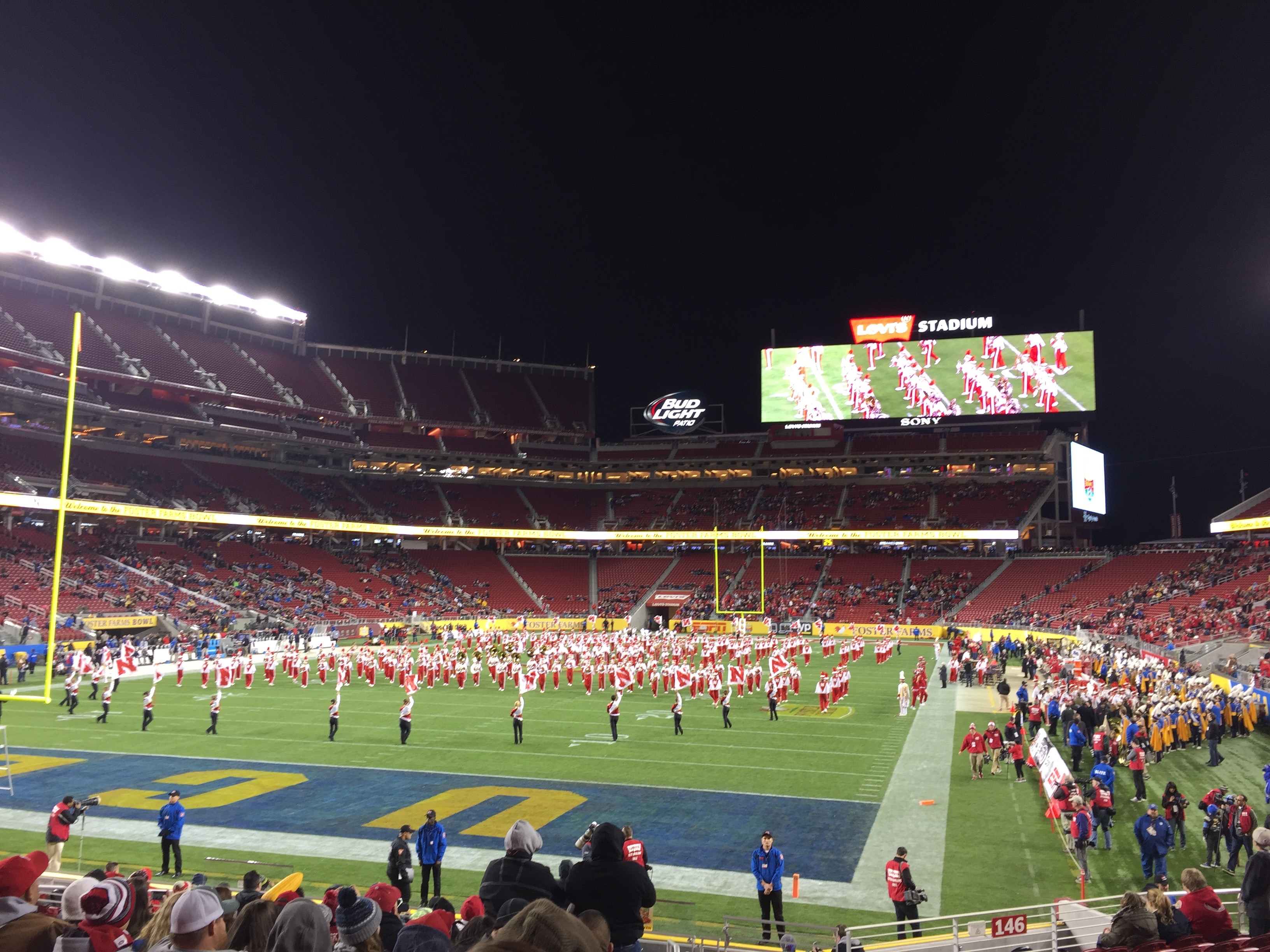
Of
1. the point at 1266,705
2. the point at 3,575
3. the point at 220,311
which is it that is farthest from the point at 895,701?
the point at 220,311

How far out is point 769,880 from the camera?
888cm

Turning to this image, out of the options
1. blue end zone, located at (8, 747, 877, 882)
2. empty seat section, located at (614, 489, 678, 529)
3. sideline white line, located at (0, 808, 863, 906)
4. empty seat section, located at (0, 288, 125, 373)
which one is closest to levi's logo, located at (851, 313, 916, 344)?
empty seat section, located at (614, 489, 678, 529)

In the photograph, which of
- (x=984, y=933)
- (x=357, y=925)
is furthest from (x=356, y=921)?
(x=984, y=933)

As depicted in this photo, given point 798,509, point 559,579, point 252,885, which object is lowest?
point 252,885

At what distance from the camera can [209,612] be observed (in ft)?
128

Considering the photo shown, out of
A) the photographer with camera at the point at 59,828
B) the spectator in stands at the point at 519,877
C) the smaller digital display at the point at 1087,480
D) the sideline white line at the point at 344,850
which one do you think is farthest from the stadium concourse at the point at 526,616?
the spectator in stands at the point at 519,877

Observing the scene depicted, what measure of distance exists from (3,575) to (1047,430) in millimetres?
58769

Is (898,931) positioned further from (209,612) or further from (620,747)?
(209,612)

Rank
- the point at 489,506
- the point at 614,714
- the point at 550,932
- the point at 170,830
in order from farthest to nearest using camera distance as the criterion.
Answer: the point at 489,506, the point at 614,714, the point at 170,830, the point at 550,932

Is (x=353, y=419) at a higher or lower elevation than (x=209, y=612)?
higher

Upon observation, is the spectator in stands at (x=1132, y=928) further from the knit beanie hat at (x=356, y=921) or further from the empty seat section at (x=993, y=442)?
the empty seat section at (x=993, y=442)

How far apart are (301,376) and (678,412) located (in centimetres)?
2709

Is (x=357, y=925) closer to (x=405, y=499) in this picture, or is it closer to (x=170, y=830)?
(x=170, y=830)

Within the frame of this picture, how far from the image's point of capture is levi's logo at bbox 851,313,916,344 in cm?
4981
